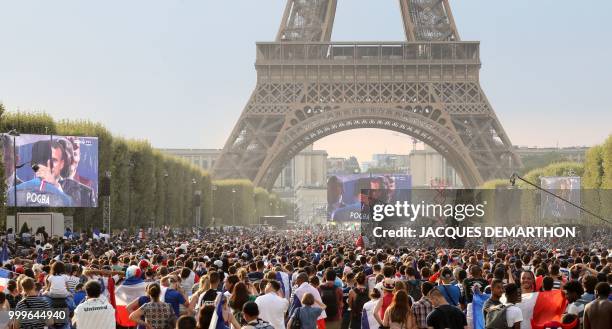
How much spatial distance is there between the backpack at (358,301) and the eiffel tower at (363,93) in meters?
68.0

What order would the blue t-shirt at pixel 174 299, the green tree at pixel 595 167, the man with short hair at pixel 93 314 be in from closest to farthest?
the man with short hair at pixel 93 314 → the blue t-shirt at pixel 174 299 → the green tree at pixel 595 167

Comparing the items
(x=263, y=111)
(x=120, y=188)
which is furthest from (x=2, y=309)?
(x=263, y=111)

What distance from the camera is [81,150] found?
4691 centimetres

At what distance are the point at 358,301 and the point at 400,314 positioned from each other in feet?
10.7

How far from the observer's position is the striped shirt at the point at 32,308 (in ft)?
40.5

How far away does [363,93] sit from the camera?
8825 cm

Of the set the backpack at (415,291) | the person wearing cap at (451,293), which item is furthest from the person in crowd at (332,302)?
the person wearing cap at (451,293)

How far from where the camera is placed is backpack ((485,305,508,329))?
12023mm

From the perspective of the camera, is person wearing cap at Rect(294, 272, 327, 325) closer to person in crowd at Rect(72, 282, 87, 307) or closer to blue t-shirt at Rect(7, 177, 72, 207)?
person in crowd at Rect(72, 282, 87, 307)

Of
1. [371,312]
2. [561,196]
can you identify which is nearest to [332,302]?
[371,312]

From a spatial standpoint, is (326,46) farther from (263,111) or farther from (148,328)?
(148,328)

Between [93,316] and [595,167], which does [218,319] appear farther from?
[595,167]

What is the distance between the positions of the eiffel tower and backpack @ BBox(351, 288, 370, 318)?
2678 inches

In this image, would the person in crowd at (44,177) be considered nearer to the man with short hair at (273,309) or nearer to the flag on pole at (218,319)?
the man with short hair at (273,309)
